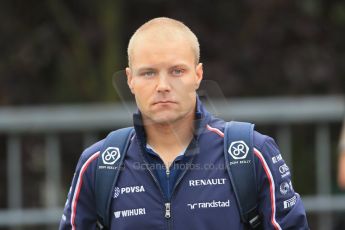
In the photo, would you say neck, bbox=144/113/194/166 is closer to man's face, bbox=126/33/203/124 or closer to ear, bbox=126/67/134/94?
man's face, bbox=126/33/203/124

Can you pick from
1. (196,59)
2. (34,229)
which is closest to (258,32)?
(34,229)

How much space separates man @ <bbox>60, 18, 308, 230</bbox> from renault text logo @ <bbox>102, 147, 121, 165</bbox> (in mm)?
41

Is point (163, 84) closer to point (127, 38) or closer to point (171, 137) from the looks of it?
point (171, 137)

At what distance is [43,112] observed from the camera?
278 inches

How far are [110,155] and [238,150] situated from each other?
1.62 ft

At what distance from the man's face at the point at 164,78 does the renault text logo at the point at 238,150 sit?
0.22 meters

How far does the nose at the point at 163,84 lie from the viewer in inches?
152

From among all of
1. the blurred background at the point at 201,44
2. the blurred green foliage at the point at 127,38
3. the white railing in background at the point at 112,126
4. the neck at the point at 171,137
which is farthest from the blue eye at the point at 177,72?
the blurred green foliage at the point at 127,38

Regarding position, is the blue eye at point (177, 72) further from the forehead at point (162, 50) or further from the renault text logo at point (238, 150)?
the renault text logo at point (238, 150)

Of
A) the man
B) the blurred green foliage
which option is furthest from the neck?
the blurred green foliage

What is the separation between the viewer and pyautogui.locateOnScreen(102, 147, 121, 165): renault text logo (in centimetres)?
398

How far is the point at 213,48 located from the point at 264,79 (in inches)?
19.5

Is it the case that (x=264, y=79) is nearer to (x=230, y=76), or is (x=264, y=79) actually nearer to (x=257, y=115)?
(x=230, y=76)

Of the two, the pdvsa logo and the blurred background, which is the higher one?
the blurred background
